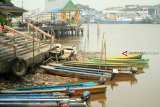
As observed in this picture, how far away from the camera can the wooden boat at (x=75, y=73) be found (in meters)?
20.6

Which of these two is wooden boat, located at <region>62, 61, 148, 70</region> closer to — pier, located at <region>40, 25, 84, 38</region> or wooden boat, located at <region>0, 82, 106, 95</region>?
wooden boat, located at <region>0, 82, 106, 95</region>

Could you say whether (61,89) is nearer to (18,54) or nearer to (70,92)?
(70,92)

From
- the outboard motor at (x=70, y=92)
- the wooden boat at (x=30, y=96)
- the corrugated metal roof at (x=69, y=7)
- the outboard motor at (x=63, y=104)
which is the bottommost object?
the outboard motor at (x=70, y=92)

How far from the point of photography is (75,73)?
20.9 meters

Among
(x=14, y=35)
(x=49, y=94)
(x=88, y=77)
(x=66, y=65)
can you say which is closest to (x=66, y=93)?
(x=49, y=94)

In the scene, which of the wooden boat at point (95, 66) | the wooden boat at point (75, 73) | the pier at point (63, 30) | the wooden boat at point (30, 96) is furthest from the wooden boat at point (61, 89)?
the pier at point (63, 30)

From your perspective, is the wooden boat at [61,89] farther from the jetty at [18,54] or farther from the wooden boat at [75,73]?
the wooden boat at [75,73]

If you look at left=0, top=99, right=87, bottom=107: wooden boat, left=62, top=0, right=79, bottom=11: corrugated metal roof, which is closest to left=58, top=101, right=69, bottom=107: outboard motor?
left=0, top=99, right=87, bottom=107: wooden boat

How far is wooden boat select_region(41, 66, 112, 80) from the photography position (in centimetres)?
2064

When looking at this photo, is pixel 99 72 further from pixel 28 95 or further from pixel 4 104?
pixel 4 104

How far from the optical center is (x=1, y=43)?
18.9 meters

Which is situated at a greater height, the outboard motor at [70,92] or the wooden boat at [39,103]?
the wooden boat at [39,103]

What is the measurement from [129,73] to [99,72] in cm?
265

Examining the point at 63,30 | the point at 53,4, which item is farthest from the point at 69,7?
the point at 53,4
